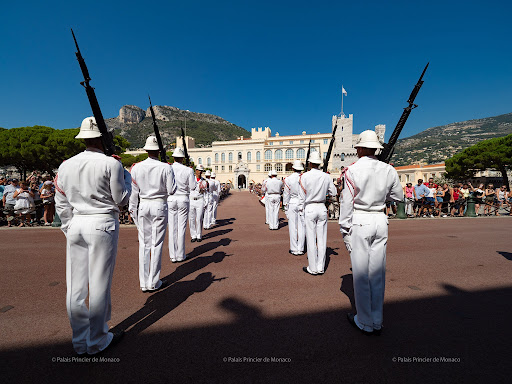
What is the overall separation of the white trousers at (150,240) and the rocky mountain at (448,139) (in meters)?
122

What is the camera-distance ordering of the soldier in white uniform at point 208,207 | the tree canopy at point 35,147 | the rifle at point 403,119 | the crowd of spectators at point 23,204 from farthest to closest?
the tree canopy at point 35,147
the crowd of spectators at point 23,204
the soldier in white uniform at point 208,207
the rifle at point 403,119

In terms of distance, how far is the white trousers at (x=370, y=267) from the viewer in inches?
104

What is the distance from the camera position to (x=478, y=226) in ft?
32.2

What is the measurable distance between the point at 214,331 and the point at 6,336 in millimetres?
2273

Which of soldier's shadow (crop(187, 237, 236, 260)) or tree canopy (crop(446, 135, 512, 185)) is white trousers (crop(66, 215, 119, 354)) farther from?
tree canopy (crop(446, 135, 512, 185))

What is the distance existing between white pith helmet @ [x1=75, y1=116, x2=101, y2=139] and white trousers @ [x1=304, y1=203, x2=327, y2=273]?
356 centimetres

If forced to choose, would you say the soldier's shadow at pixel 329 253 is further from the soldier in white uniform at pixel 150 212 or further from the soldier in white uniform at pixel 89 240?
the soldier in white uniform at pixel 89 240

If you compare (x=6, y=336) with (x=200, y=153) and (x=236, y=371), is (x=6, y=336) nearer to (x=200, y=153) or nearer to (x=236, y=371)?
(x=236, y=371)

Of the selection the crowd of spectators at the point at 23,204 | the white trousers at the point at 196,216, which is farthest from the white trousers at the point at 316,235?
the crowd of spectators at the point at 23,204

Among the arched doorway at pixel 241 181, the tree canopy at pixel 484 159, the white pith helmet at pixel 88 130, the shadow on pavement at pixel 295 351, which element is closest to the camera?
the shadow on pavement at pixel 295 351

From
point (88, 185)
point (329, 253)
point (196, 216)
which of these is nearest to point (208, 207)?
point (196, 216)

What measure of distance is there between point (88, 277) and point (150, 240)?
1426mm

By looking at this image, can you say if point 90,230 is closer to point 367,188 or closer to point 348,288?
point 367,188

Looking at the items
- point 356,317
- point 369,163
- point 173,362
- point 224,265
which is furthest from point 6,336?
point 369,163
